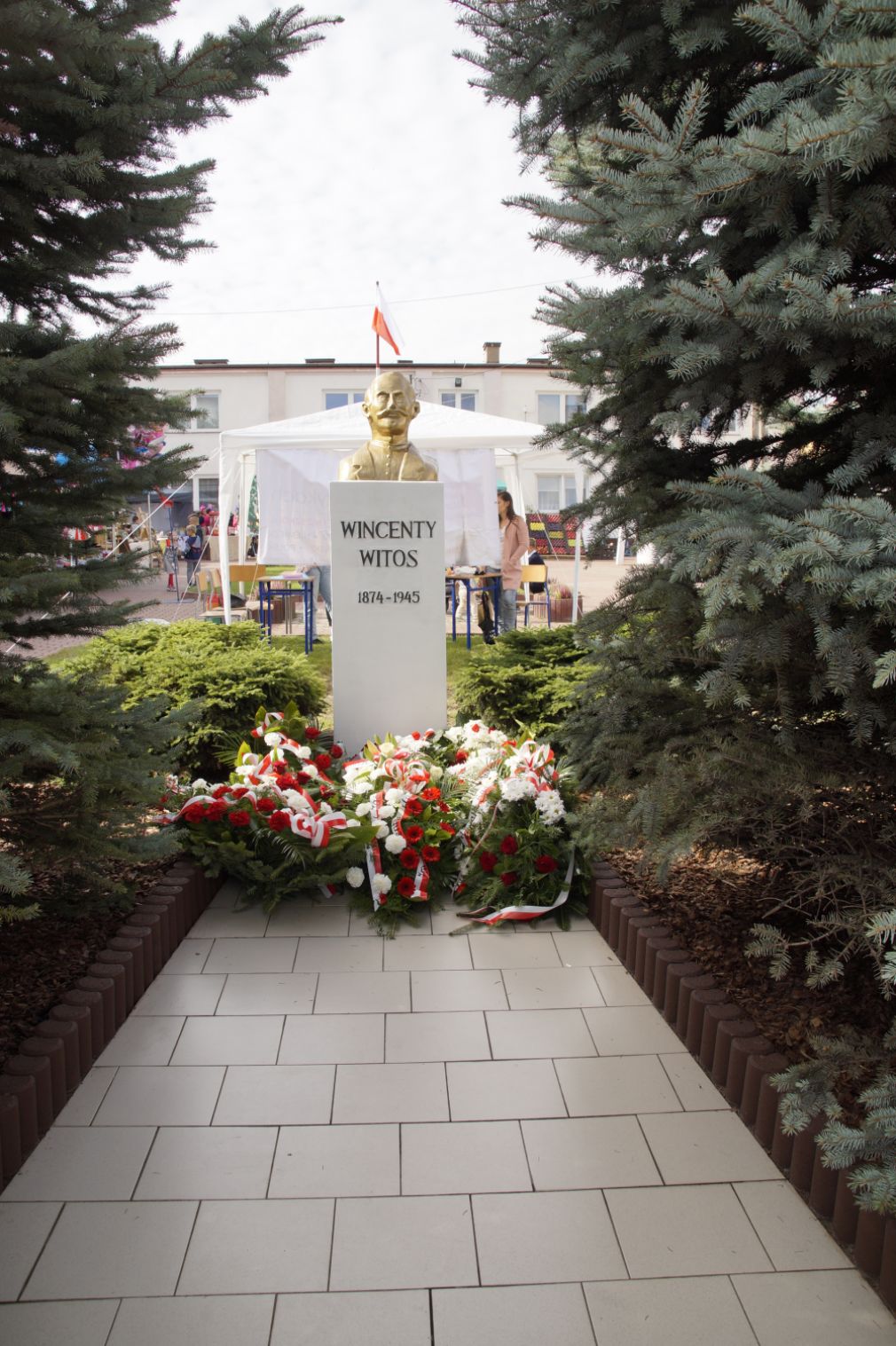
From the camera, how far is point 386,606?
19.0 feet

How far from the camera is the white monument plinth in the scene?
18.8 feet

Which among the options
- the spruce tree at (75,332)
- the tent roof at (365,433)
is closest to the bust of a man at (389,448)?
the spruce tree at (75,332)

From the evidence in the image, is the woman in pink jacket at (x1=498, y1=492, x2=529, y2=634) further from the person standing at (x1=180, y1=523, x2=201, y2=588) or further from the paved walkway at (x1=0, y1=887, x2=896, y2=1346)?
the person standing at (x1=180, y1=523, x2=201, y2=588)

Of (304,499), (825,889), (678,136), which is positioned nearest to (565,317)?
(678,136)

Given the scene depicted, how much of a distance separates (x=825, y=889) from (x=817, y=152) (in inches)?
78.4

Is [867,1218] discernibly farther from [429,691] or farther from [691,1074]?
[429,691]

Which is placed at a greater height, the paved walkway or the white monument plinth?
the white monument plinth

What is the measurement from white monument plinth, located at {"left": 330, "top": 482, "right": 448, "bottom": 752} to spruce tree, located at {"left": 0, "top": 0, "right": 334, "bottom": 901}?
2.68 metres

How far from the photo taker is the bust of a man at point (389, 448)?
6.07 m

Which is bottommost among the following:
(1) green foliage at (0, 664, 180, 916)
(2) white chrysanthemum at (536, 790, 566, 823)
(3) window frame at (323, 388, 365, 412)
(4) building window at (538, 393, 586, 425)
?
(2) white chrysanthemum at (536, 790, 566, 823)

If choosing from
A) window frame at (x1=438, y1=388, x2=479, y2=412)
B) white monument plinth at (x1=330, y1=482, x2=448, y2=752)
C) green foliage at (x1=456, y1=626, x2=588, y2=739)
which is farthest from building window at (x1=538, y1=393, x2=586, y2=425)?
white monument plinth at (x1=330, y1=482, x2=448, y2=752)

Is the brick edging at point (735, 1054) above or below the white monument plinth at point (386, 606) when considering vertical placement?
below

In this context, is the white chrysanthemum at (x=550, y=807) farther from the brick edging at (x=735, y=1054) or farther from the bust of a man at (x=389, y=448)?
the bust of a man at (x=389, y=448)

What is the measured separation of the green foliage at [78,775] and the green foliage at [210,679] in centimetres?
180
